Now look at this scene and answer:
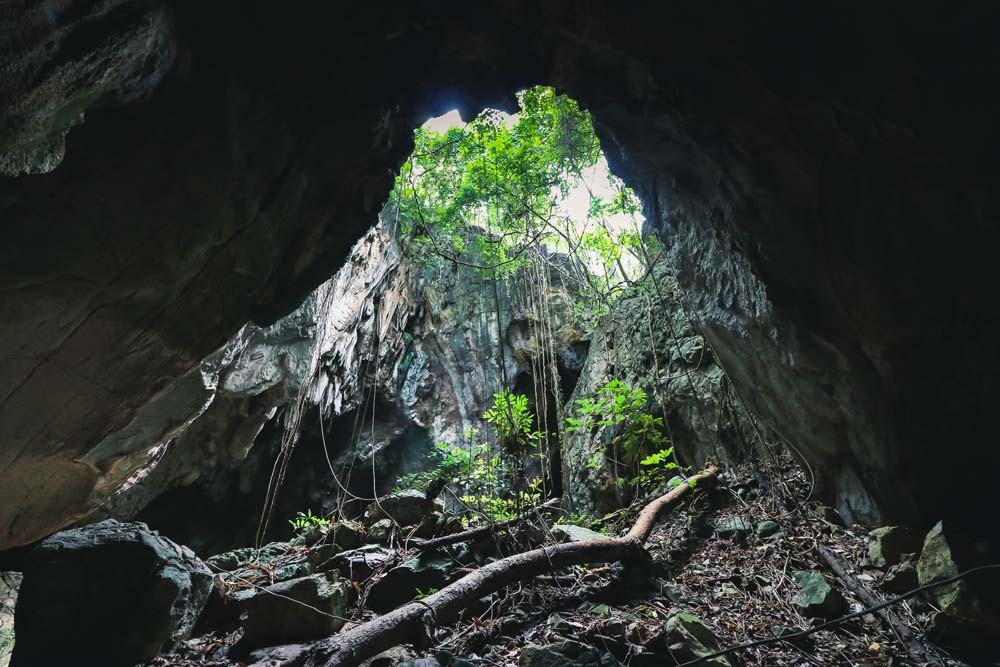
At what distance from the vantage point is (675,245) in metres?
4.30

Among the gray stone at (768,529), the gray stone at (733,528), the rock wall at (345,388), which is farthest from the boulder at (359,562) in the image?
the gray stone at (768,529)

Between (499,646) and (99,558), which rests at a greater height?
(99,558)

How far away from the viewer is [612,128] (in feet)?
12.7

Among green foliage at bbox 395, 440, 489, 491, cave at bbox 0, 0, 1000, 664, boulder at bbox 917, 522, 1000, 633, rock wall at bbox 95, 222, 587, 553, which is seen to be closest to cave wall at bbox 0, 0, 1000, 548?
cave at bbox 0, 0, 1000, 664

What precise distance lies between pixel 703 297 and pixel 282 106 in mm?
3589

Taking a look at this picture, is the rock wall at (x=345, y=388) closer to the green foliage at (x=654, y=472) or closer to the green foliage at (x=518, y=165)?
the green foliage at (x=518, y=165)

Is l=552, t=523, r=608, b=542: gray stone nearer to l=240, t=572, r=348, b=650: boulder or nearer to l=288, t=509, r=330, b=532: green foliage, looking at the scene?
l=240, t=572, r=348, b=650: boulder

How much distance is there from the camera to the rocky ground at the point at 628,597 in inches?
99.3

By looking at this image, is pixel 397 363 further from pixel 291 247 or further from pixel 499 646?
pixel 499 646

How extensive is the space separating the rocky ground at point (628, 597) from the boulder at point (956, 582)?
4cm

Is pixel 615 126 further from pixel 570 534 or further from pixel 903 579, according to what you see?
Result: pixel 903 579

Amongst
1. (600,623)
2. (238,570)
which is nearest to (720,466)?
(600,623)

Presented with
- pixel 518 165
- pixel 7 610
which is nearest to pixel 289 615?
pixel 7 610

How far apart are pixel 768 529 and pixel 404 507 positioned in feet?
11.0
